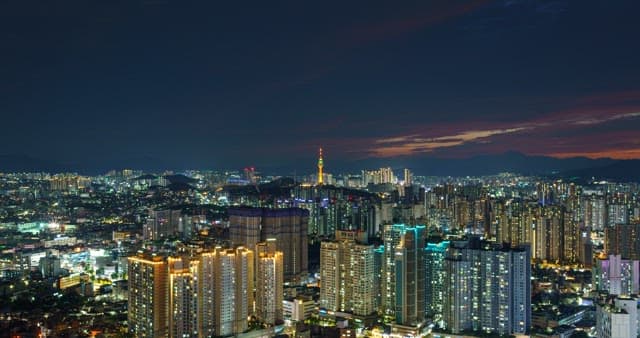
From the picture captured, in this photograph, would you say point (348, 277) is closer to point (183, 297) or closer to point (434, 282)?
point (434, 282)

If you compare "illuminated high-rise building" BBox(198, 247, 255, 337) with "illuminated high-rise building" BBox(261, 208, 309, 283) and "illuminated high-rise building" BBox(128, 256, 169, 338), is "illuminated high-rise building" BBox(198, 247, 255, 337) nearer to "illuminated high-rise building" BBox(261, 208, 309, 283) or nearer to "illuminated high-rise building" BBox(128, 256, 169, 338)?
"illuminated high-rise building" BBox(128, 256, 169, 338)

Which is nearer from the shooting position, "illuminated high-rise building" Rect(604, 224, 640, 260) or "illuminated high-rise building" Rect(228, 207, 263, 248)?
"illuminated high-rise building" Rect(228, 207, 263, 248)

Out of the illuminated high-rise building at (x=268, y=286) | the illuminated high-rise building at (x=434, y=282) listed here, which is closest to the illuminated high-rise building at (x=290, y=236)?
the illuminated high-rise building at (x=268, y=286)

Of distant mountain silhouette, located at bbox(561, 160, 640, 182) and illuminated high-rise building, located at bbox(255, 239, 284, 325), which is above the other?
distant mountain silhouette, located at bbox(561, 160, 640, 182)

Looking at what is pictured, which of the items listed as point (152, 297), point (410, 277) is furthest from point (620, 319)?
point (152, 297)

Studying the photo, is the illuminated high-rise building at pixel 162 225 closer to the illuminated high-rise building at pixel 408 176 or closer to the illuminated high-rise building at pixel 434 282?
the illuminated high-rise building at pixel 434 282

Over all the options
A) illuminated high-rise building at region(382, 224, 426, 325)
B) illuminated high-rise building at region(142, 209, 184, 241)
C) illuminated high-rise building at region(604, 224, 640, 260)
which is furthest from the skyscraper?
illuminated high-rise building at region(604, 224, 640, 260)
